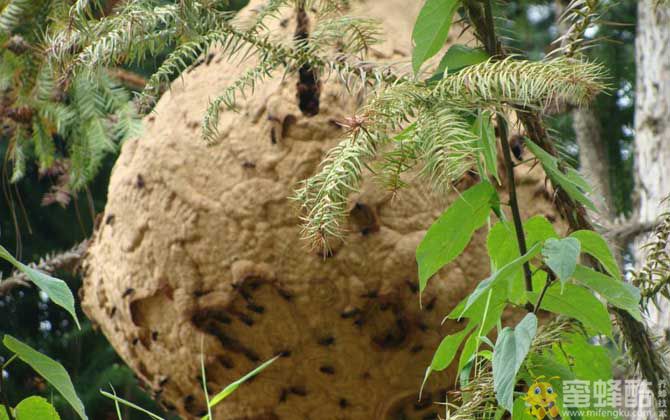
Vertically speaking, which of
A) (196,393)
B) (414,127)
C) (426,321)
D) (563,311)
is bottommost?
(196,393)

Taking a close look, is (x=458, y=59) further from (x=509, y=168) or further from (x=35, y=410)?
(x=35, y=410)

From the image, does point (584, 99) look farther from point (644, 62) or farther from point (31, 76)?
point (644, 62)

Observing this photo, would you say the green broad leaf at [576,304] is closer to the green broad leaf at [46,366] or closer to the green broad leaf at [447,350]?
the green broad leaf at [447,350]

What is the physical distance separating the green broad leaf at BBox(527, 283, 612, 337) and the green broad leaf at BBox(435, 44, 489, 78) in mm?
158

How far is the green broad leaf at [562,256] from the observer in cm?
48

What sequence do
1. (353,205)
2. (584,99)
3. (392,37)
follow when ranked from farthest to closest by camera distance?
(392,37) < (353,205) < (584,99)

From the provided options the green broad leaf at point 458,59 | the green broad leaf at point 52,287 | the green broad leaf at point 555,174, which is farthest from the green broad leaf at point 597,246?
the green broad leaf at point 52,287

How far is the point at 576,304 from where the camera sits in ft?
1.91

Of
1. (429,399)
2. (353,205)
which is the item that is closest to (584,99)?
(353,205)

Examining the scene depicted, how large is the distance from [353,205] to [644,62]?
1272 mm

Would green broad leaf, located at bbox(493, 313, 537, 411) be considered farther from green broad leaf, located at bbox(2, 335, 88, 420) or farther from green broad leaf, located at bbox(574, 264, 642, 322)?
green broad leaf, located at bbox(2, 335, 88, 420)

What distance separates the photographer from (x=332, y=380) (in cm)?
101

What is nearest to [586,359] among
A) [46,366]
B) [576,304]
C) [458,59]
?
[576,304]

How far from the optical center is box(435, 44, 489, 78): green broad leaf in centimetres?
60
